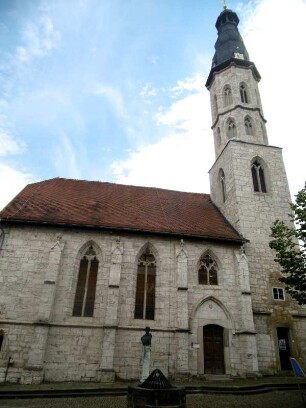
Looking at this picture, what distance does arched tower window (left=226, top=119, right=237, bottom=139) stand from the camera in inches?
852

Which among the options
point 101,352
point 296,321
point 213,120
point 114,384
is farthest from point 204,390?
point 213,120

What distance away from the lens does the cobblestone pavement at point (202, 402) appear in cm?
907

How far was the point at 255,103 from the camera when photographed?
22469 mm

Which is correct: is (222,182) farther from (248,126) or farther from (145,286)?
(145,286)

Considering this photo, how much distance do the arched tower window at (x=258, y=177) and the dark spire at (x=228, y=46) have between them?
362 inches

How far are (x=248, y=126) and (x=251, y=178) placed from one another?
493cm

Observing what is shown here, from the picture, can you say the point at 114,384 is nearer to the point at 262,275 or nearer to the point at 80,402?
the point at 80,402

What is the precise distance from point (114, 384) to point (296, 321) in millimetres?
9712

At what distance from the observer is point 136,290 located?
14797mm

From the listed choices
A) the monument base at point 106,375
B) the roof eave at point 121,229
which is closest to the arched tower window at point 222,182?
the roof eave at point 121,229

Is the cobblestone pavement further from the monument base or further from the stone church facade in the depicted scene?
the stone church facade

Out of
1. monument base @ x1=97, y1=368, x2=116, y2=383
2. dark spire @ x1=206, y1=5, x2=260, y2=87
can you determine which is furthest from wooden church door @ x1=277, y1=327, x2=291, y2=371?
dark spire @ x1=206, y1=5, x2=260, y2=87

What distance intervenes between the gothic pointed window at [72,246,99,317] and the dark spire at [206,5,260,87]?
1902cm

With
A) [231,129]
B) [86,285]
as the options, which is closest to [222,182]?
[231,129]
